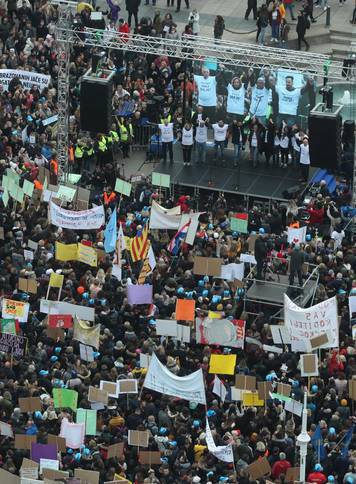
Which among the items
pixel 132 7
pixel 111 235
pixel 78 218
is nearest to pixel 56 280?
pixel 111 235

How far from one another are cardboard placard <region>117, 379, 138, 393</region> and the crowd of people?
250mm

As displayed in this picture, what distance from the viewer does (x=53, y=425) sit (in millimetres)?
39094

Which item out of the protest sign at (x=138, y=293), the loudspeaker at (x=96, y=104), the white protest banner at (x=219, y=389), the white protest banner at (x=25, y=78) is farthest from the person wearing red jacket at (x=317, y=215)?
the white protest banner at (x=25, y=78)

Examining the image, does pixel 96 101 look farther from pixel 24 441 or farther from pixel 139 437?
pixel 139 437

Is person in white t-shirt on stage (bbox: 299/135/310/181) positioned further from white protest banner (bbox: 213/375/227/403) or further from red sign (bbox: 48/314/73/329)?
white protest banner (bbox: 213/375/227/403)

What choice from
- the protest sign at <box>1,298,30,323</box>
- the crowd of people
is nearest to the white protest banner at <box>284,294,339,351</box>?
the crowd of people

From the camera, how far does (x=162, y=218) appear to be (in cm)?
4619

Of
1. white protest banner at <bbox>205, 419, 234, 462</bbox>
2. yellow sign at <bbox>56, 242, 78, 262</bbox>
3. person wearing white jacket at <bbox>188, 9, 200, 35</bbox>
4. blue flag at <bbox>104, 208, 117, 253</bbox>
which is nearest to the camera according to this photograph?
white protest banner at <bbox>205, 419, 234, 462</bbox>

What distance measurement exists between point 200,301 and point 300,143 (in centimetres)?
879

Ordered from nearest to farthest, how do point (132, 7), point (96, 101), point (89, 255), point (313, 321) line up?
point (313, 321), point (89, 255), point (96, 101), point (132, 7)

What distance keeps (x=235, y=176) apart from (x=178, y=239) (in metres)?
6.00

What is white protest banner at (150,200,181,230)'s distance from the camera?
Result: 46.1 metres

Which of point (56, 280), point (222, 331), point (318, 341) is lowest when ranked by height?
point (222, 331)

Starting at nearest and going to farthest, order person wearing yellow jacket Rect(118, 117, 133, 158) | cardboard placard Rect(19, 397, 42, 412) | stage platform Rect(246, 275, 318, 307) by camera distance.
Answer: cardboard placard Rect(19, 397, 42, 412) → stage platform Rect(246, 275, 318, 307) → person wearing yellow jacket Rect(118, 117, 133, 158)
